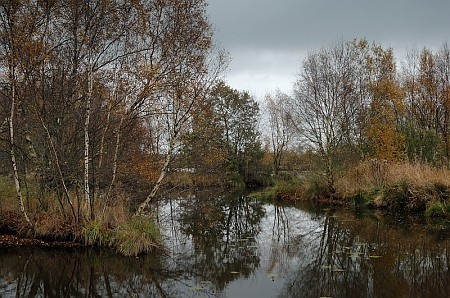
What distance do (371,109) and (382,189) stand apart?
829 cm

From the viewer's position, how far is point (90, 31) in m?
11.6

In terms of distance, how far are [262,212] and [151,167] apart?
8894mm

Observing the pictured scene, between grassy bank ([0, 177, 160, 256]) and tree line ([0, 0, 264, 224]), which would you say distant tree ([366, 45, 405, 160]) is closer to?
tree line ([0, 0, 264, 224])

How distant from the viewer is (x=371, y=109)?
26438 millimetres

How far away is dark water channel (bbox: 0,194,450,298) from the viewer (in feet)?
25.2

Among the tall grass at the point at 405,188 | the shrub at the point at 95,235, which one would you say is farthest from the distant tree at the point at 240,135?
the shrub at the point at 95,235

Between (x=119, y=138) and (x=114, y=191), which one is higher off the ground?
(x=119, y=138)

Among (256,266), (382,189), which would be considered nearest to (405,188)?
(382,189)

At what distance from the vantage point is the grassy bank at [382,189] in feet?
55.4

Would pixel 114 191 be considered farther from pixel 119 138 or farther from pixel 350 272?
pixel 350 272

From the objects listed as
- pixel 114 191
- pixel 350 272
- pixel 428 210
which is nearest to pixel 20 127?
pixel 114 191

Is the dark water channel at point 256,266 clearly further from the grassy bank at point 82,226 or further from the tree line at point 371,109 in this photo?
the tree line at point 371,109

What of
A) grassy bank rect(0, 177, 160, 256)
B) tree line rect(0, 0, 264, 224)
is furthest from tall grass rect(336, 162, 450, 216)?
grassy bank rect(0, 177, 160, 256)

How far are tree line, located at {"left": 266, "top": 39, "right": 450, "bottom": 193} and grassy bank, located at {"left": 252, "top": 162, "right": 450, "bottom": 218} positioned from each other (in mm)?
1022
